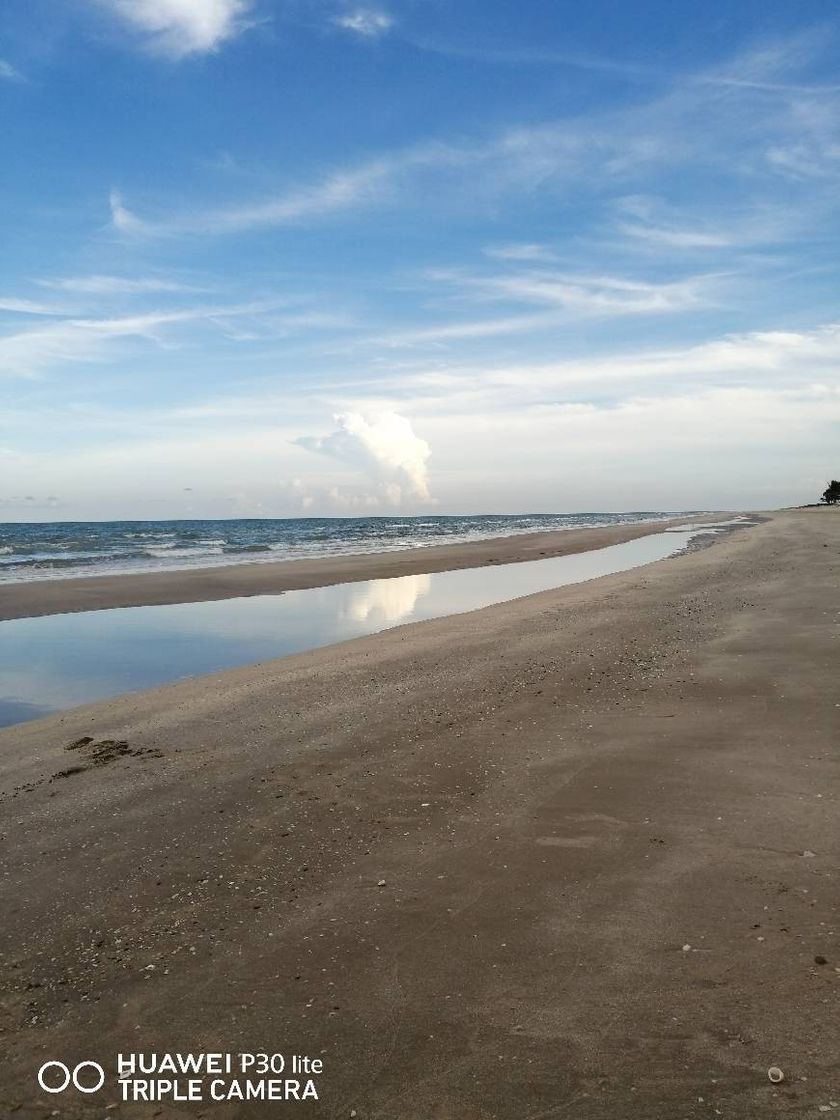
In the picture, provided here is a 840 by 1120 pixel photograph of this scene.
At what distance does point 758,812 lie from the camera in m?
6.42

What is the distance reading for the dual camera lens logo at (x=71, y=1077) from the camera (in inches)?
156

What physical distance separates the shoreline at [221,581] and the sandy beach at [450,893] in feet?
52.3

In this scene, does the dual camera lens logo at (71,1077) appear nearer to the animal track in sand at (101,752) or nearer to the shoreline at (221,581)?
the animal track in sand at (101,752)

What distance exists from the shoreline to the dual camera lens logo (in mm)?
21538

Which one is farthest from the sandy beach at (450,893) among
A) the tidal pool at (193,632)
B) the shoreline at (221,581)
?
the shoreline at (221,581)

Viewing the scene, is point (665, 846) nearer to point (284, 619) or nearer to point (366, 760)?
point (366, 760)

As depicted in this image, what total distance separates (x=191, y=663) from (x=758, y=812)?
11.8m

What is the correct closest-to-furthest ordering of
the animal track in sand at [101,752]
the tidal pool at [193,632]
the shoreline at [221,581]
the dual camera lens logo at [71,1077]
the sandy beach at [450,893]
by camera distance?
the sandy beach at [450,893], the dual camera lens logo at [71,1077], the animal track in sand at [101,752], the tidal pool at [193,632], the shoreline at [221,581]

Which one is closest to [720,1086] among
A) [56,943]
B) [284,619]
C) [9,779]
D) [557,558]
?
[56,943]

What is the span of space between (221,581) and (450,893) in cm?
2839

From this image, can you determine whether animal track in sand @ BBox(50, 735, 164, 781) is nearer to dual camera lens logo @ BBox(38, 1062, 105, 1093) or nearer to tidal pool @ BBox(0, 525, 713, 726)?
tidal pool @ BBox(0, 525, 713, 726)

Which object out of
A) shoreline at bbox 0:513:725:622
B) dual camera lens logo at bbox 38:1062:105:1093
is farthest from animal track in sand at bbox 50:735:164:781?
shoreline at bbox 0:513:725:622

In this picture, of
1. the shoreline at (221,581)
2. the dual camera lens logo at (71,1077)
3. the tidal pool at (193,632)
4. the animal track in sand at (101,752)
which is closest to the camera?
the dual camera lens logo at (71,1077)

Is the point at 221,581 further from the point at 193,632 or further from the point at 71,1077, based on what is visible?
the point at 71,1077
